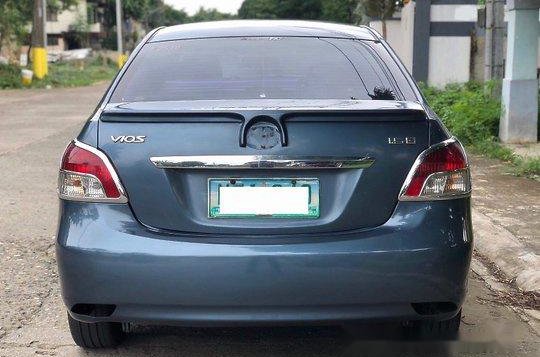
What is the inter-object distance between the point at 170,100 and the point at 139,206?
0.57 meters

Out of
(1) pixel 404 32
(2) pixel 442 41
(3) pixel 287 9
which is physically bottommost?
(2) pixel 442 41

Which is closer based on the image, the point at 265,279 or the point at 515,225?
the point at 265,279

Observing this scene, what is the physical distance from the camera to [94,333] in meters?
3.73

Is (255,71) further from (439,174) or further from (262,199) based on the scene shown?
(439,174)

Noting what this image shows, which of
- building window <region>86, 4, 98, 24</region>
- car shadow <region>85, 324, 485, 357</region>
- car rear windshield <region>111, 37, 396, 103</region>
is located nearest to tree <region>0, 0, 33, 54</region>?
car rear windshield <region>111, 37, 396, 103</region>

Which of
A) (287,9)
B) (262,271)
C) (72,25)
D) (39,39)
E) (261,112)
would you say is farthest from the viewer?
(287,9)

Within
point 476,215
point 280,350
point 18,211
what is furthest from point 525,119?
point 280,350

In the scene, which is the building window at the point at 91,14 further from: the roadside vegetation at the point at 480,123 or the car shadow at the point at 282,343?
the car shadow at the point at 282,343

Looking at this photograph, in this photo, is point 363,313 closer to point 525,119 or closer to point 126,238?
point 126,238

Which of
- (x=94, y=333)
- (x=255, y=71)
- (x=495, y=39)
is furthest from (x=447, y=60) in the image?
(x=94, y=333)

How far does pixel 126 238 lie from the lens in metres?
3.18

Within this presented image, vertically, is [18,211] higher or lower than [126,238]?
lower

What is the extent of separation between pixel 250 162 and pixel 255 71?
876mm

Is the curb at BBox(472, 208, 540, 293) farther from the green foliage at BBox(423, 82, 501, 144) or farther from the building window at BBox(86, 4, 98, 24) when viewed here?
the building window at BBox(86, 4, 98, 24)
